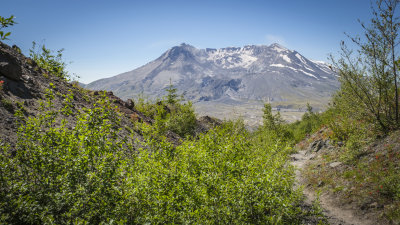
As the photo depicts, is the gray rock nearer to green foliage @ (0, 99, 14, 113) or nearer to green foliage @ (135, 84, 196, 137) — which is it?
green foliage @ (135, 84, 196, 137)

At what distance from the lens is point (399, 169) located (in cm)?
1166

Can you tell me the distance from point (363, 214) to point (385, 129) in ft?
26.1

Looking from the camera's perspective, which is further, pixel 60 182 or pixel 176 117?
pixel 176 117

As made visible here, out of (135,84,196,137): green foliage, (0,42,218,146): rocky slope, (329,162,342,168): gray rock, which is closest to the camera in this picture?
(0,42,218,146): rocky slope

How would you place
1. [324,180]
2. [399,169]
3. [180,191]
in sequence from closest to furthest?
[180,191]
[399,169]
[324,180]

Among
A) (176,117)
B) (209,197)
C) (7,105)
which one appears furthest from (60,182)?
(176,117)

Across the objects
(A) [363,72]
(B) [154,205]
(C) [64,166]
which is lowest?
(B) [154,205]

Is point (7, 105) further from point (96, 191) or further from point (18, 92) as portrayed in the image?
point (96, 191)

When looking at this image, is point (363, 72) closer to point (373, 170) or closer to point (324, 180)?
point (373, 170)

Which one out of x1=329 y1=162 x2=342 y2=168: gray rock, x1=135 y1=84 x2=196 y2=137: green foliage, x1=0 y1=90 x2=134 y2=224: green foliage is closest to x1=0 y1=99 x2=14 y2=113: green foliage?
x1=0 y1=90 x2=134 y2=224: green foliage

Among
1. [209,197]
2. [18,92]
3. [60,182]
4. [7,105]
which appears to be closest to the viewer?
[60,182]

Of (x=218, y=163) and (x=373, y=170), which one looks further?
(x=373, y=170)

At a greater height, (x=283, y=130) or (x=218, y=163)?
(x=218, y=163)

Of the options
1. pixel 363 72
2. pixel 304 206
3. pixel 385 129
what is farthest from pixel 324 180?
pixel 363 72
